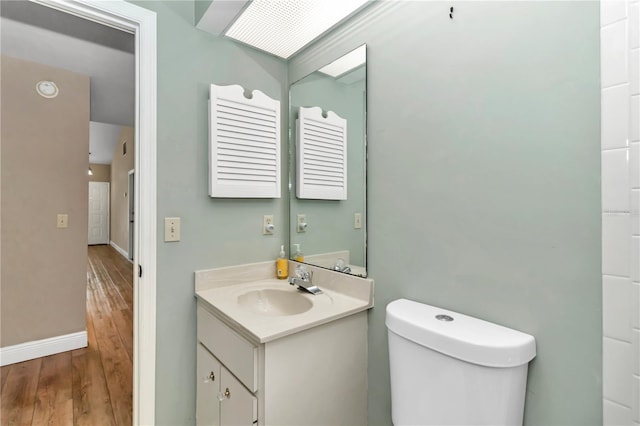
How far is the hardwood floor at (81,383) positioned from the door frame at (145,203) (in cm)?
64

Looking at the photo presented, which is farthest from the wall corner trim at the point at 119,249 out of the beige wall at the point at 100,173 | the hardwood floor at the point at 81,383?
the hardwood floor at the point at 81,383

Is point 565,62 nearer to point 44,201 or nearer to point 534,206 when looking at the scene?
point 534,206

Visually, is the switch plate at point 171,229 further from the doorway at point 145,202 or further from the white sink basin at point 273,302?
the white sink basin at point 273,302

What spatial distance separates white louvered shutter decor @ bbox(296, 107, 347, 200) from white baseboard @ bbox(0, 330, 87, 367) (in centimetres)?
244

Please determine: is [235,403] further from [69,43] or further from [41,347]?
[69,43]

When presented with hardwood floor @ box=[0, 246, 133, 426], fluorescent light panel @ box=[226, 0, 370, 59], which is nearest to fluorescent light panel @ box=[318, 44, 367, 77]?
fluorescent light panel @ box=[226, 0, 370, 59]

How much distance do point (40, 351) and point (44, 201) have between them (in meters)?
1.22

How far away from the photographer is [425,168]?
1.07m

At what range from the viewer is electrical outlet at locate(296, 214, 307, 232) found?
1645 mm

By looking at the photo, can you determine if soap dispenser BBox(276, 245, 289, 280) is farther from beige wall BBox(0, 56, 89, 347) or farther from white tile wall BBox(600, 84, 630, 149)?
Answer: beige wall BBox(0, 56, 89, 347)

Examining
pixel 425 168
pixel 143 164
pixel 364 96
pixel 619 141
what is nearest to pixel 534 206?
pixel 619 141

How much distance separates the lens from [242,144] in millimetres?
1492

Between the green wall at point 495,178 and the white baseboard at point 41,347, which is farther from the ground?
the green wall at point 495,178

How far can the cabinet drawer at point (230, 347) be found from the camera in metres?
0.97
